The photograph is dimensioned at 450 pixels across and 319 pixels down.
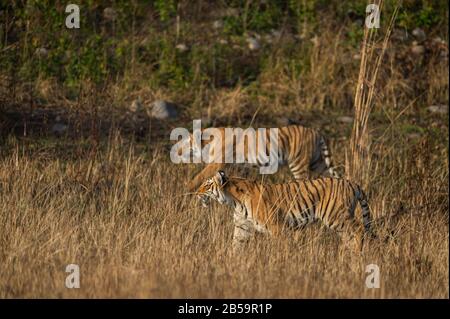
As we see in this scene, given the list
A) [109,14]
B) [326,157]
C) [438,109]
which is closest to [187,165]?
[326,157]

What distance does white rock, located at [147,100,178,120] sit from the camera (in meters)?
11.8

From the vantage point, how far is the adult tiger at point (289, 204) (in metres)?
7.96

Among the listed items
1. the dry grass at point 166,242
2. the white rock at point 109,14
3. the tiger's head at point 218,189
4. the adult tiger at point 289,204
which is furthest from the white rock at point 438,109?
the tiger's head at point 218,189

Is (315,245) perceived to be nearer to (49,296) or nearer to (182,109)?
(49,296)

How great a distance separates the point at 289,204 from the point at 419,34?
6566 mm

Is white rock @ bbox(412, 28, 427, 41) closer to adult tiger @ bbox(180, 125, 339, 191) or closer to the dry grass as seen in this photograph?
adult tiger @ bbox(180, 125, 339, 191)

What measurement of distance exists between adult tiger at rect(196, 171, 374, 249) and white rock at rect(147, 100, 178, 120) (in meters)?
3.65

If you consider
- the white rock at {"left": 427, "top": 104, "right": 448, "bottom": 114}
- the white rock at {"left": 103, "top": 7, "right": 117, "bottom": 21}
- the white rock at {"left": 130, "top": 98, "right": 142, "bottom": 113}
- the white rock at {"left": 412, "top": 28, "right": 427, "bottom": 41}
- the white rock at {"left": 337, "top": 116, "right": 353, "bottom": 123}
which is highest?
the white rock at {"left": 103, "top": 7, "right": 117, "bottom": 21}

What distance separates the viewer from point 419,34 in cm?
1393

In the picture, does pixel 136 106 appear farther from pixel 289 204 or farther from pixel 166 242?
pixel 166 242

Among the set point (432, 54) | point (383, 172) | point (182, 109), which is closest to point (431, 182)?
point (383, 172)

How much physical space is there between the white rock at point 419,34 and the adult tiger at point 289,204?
6.05m

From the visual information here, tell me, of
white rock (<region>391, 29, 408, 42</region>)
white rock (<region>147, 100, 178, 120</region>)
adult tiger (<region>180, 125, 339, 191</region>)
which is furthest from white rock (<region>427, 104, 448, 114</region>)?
white rock (<region>147, 100, 178, 120</region>)

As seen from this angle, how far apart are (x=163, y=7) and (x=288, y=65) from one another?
2.03 metres
